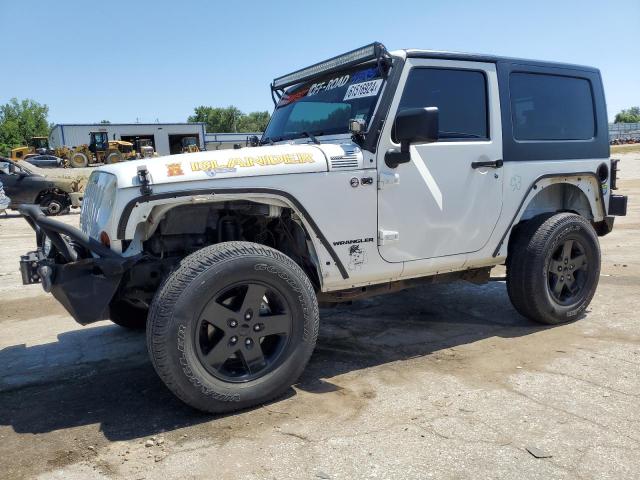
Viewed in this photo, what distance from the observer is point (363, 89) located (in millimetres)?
3916

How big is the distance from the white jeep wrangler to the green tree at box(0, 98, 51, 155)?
79.3 meters

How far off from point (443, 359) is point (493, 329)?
0.91 metres

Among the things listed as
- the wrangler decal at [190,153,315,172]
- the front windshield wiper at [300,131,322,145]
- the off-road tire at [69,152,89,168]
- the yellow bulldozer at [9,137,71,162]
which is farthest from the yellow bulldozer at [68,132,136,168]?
the wrangler decal at [190,153,315,172]

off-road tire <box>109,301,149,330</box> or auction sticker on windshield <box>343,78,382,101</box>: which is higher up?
auction sticker on windshield <box>343,78,382,101</box>

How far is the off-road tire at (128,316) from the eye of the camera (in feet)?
15.5

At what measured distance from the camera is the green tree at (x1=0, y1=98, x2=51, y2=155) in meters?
72.6

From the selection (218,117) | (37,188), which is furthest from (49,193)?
(218,117)

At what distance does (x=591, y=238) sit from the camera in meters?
4.81

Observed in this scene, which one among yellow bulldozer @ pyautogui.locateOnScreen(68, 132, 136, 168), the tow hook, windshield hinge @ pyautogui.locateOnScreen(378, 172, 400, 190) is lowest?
the tow hook

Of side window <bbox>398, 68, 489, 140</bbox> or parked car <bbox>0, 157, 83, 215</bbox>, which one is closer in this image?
side window <bbox>398, 68, 489, 140</bbox>

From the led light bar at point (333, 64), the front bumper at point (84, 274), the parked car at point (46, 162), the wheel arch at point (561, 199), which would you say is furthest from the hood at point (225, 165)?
the parked car at point (46, 162)

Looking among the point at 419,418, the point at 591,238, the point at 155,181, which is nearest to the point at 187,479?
the point at 419,418

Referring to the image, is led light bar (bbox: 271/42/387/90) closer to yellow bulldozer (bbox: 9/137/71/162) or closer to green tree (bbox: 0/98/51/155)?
yellow bulldozer (bbox: 9/137/71/162)

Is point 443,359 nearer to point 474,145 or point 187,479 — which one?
point 474,145
